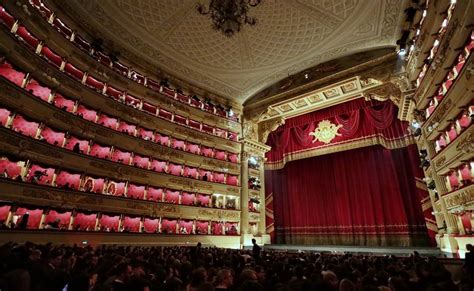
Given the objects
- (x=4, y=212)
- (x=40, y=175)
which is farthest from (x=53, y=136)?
(x=4, y=212)

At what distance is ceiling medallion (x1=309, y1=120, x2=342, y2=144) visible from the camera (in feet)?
68.1

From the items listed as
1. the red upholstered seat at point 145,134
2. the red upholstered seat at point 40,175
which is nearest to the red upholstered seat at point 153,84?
the red upholstered seat at point 145,134

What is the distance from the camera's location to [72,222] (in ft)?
41.8

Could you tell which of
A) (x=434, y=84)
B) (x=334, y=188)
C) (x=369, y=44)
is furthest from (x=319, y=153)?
(x=434, y=84)

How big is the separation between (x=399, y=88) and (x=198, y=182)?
14293 millimetres

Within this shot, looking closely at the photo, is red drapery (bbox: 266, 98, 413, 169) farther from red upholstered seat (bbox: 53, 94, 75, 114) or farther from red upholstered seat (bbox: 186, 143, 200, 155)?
red upholstered seat (bbox: 53, 94, 75, 114)

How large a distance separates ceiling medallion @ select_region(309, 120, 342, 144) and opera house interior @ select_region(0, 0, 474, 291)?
0.09m

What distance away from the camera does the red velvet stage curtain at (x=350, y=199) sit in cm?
1756

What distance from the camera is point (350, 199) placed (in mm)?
20141

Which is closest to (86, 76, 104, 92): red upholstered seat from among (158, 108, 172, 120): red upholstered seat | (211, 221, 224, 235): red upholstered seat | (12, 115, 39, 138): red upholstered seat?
(158, 108, 172, 120): red upholstered seat

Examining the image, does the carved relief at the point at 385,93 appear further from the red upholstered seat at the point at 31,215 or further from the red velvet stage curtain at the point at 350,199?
the red upholstered seat at the point at 31,215

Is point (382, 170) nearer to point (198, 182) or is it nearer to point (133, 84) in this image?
point (198, 182)

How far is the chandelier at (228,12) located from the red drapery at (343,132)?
9.82 m

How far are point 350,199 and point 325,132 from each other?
5324 millimetres
